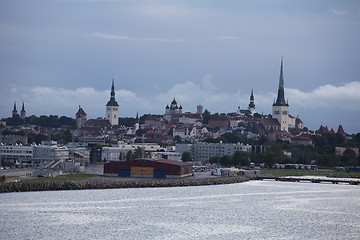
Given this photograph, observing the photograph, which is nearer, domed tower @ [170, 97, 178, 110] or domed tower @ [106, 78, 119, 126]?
domed tower @ [106, 78, 119, 126]

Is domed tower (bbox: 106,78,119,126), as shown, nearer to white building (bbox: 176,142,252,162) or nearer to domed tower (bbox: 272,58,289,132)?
domed tower (bbox: 272,58,289,132)

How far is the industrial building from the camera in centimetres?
5272

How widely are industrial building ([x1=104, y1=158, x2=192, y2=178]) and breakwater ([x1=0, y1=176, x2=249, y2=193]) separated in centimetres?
259

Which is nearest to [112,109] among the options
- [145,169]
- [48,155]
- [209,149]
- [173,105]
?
[173,105]

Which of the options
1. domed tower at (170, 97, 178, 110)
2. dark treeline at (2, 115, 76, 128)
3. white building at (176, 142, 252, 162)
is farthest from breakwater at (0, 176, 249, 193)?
domed tower at (170, 97, 178, 110)

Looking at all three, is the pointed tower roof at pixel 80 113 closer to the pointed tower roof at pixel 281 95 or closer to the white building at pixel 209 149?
the pointed tower roof at pixel 281 95

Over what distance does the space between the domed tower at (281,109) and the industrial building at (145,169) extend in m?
61.4

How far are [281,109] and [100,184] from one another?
71.0 meters

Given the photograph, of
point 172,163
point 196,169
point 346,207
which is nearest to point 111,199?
point 346,207

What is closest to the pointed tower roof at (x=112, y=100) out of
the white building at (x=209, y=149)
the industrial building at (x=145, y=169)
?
the white building at (x=209, y=149)

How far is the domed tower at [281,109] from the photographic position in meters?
114

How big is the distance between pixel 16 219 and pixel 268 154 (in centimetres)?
4084

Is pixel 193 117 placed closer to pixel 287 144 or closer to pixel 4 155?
pixel 287 144

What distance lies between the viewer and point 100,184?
4478 centimetres
